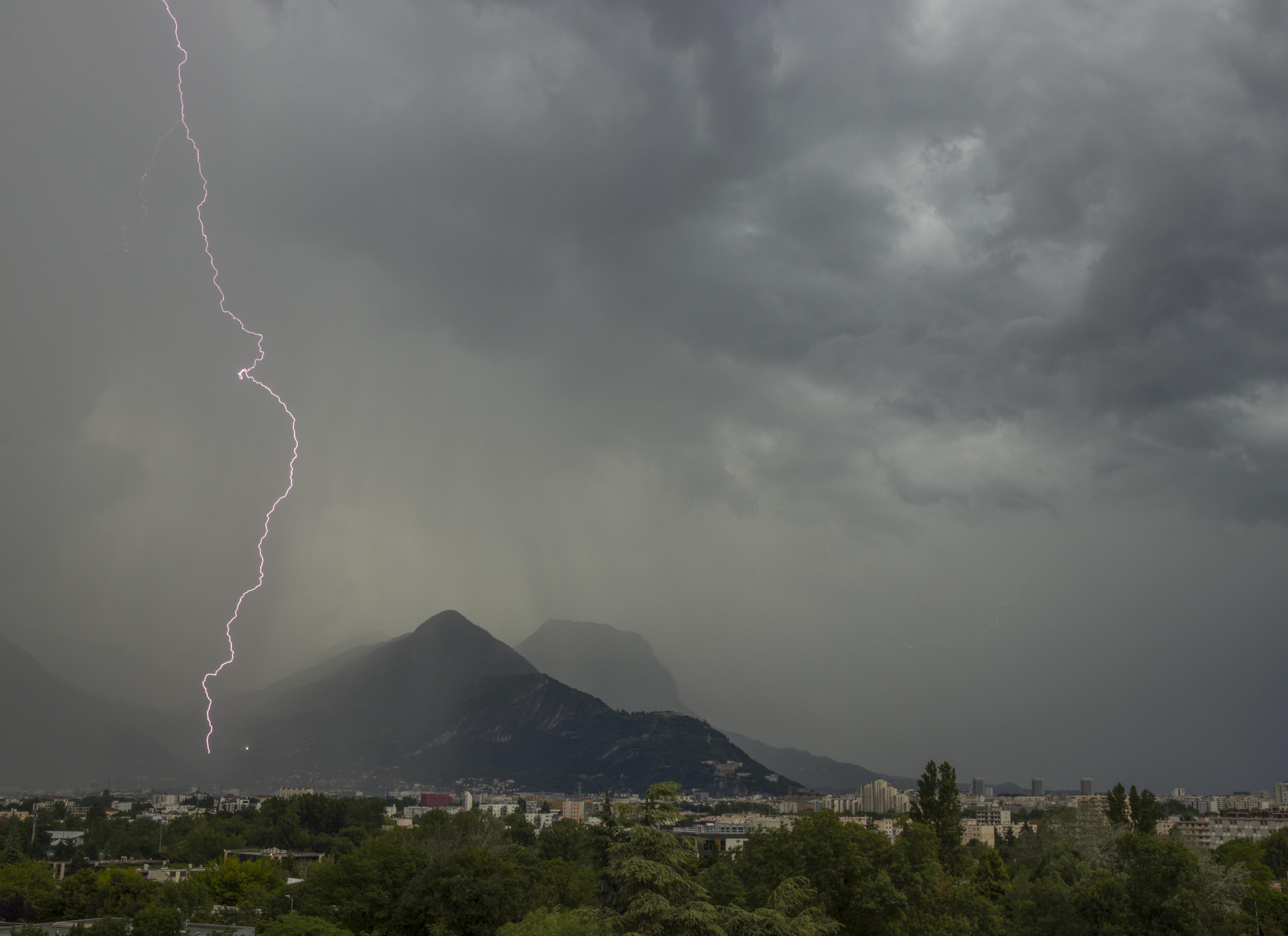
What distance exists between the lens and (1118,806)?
7788 cm

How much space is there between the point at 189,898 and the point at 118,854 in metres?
61.3

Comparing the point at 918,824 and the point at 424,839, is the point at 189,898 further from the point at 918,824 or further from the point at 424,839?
the point at 918,824

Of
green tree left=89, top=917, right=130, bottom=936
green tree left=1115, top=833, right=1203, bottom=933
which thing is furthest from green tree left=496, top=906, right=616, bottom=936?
green tree left=89, top=917, right=130, bottom=936

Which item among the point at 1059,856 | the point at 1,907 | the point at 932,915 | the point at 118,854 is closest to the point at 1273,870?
the point at 1059,856

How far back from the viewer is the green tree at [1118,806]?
76.4 metres

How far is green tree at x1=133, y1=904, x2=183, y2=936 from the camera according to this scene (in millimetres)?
43219

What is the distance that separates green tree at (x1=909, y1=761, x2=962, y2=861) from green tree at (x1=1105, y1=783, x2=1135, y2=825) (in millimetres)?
23450

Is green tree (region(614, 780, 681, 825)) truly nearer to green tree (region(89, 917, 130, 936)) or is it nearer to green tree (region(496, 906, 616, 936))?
green tree (region(496, 906, 616, 936))

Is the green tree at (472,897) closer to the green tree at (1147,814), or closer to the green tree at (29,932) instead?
the green tree at (29,932)

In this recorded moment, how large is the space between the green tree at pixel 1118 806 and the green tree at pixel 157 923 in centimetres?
6791

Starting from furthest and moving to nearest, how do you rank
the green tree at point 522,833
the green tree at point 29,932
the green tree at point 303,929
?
the green tree at point 522,833 → the green tree at point 29,932 → the green tree at point 303,929

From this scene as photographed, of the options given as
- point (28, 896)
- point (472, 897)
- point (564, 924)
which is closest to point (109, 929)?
point (472, 897)

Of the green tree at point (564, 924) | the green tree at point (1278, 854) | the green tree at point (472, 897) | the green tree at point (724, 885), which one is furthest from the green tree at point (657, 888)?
the green tree at point (1278, 854)

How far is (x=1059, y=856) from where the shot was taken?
5572cm
